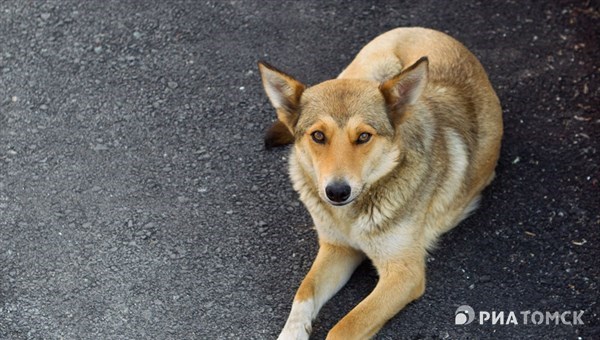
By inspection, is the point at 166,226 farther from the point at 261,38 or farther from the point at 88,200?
the point at 261,38

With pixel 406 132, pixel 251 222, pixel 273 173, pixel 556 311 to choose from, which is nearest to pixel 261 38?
pixel 273 173

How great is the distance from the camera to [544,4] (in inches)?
272

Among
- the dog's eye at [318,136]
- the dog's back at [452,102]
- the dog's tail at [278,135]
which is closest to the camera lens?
the dog's eye at [318,136]

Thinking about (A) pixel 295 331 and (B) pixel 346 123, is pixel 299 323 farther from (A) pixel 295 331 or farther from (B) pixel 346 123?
(B) pixel 346 123

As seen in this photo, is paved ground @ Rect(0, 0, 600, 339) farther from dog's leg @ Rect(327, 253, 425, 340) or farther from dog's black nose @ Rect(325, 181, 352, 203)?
dog's black nose @ Rect(325, 181, 352, 203)

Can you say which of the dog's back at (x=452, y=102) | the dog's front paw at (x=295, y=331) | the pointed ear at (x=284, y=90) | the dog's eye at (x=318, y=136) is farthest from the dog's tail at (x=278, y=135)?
the dog's front paw at (x=295, y=331)

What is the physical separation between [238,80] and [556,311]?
2.95 metres

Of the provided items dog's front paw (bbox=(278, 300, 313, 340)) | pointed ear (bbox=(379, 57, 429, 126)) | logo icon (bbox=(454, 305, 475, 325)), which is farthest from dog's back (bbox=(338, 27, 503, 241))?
dog's front paw (bbox=(278, 300, 313, 340))

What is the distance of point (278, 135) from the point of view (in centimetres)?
577

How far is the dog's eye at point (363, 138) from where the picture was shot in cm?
446

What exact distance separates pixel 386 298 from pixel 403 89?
3.74 feet

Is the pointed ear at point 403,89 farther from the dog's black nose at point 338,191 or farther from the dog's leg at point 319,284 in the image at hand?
the dog's leg at point 319,284

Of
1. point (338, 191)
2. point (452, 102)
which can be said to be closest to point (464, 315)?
point (338, 191)

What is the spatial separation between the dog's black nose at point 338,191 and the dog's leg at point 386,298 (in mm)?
611
